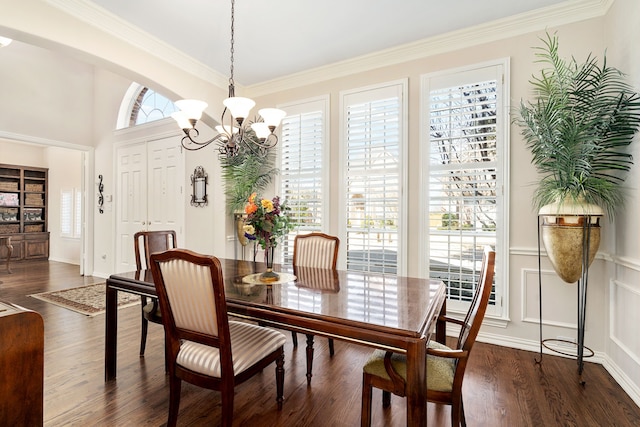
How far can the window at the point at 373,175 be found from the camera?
3.38 m

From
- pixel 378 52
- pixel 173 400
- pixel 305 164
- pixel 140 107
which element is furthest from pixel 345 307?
pixel 140 107

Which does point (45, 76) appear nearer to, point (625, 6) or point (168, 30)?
point (168, 30)

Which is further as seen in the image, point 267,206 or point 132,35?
point 132,35

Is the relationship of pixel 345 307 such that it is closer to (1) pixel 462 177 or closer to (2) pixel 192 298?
(2) pixel 192 298

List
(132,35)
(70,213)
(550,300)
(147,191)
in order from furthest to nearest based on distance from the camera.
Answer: (70,213)
(147,191)
(132,35)
(550,300)

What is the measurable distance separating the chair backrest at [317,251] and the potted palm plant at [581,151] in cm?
167

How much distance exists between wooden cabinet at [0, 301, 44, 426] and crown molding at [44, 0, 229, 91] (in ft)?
8.70

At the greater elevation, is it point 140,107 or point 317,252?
point 140,107

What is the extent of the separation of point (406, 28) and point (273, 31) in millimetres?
1276

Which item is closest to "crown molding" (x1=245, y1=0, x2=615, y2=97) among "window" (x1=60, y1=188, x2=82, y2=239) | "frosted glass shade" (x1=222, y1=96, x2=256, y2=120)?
"frosted glass shade" (x1=222, y1=96, x2=256, y2=120)

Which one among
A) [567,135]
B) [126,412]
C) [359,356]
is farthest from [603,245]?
[126,412]

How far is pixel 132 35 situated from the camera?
3031 millimetres

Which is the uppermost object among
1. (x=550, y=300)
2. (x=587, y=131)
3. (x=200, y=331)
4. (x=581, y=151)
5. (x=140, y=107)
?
(x=140, y=107)

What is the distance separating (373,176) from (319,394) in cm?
222
